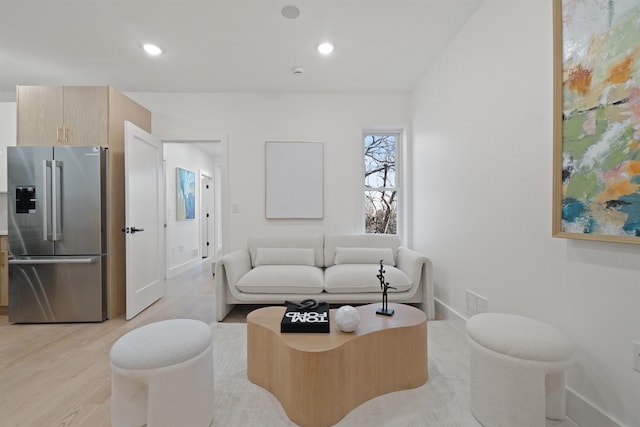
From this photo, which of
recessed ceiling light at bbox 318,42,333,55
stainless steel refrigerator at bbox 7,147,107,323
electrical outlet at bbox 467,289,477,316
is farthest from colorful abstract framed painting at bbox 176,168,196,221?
electrical outlet at bbox 467,289,477,316

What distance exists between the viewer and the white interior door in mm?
2717

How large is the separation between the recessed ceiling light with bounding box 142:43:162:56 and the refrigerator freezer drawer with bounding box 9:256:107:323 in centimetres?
207

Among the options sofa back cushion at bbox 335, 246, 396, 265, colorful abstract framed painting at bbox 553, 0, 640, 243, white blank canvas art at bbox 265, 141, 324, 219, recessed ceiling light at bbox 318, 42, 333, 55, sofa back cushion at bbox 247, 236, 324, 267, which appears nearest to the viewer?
colorful abstract framed painting at bbox 553, 0, 640, 243

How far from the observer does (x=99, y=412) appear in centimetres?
143

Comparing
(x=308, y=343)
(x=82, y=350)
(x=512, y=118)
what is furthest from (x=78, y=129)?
(x=512, y=118)

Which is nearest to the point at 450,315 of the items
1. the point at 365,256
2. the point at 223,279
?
the point at 365,256

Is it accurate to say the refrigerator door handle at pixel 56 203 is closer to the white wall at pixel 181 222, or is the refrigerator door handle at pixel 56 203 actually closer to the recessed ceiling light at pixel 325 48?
the white wall at pixel 181 222

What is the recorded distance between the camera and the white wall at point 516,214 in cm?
121

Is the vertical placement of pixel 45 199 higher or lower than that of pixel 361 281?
higher

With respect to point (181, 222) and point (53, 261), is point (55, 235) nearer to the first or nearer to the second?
point (53, 261)

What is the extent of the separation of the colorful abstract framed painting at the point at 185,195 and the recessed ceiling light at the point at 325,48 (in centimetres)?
359

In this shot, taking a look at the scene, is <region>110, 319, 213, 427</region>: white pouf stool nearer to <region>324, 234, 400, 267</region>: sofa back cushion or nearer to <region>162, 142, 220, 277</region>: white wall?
<region>324, 234, 400, 267</region>: sofa back cushion

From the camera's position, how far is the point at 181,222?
5121 millimetres

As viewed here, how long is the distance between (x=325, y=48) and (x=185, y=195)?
3.97m
